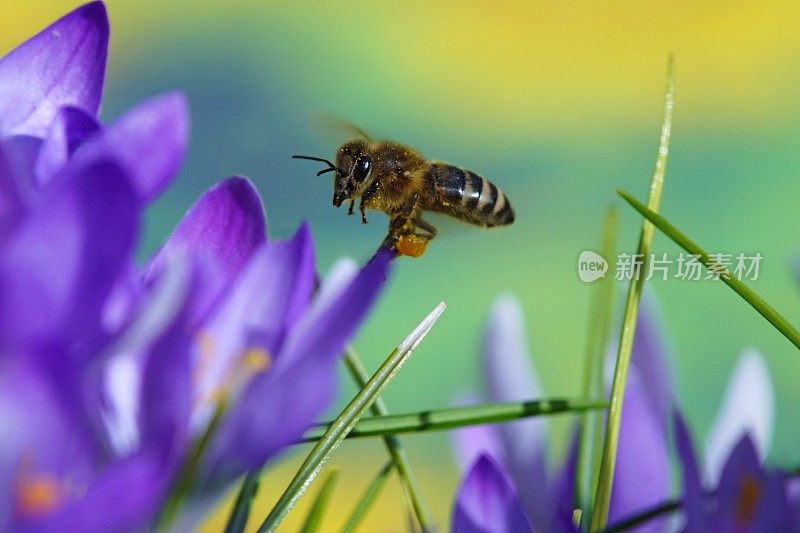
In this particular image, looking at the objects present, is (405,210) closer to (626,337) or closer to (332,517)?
(626,337)

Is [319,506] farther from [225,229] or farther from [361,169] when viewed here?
[361,169]

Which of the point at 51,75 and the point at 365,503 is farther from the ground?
the point at 51,75

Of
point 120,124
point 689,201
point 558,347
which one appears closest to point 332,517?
point 558,347

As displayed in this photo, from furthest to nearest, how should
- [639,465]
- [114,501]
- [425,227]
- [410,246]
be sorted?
[425,227]
[410,246]
[639,465]
[114,501]

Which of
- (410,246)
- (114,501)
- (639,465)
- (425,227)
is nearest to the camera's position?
(114,501)

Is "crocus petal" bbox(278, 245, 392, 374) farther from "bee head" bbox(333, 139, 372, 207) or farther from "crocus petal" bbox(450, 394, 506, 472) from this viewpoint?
"bee head" bbox(333, 139, 372, 207)

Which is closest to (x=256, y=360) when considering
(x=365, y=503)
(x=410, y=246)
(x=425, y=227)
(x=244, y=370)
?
(x=244, y=370)

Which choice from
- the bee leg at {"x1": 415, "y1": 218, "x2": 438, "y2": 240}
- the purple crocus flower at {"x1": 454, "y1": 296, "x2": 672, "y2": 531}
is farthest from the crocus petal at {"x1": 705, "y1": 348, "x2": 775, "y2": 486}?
the bee leg at {"x1": 415, "y1": 218, "x2": 438, "y2": 240}
